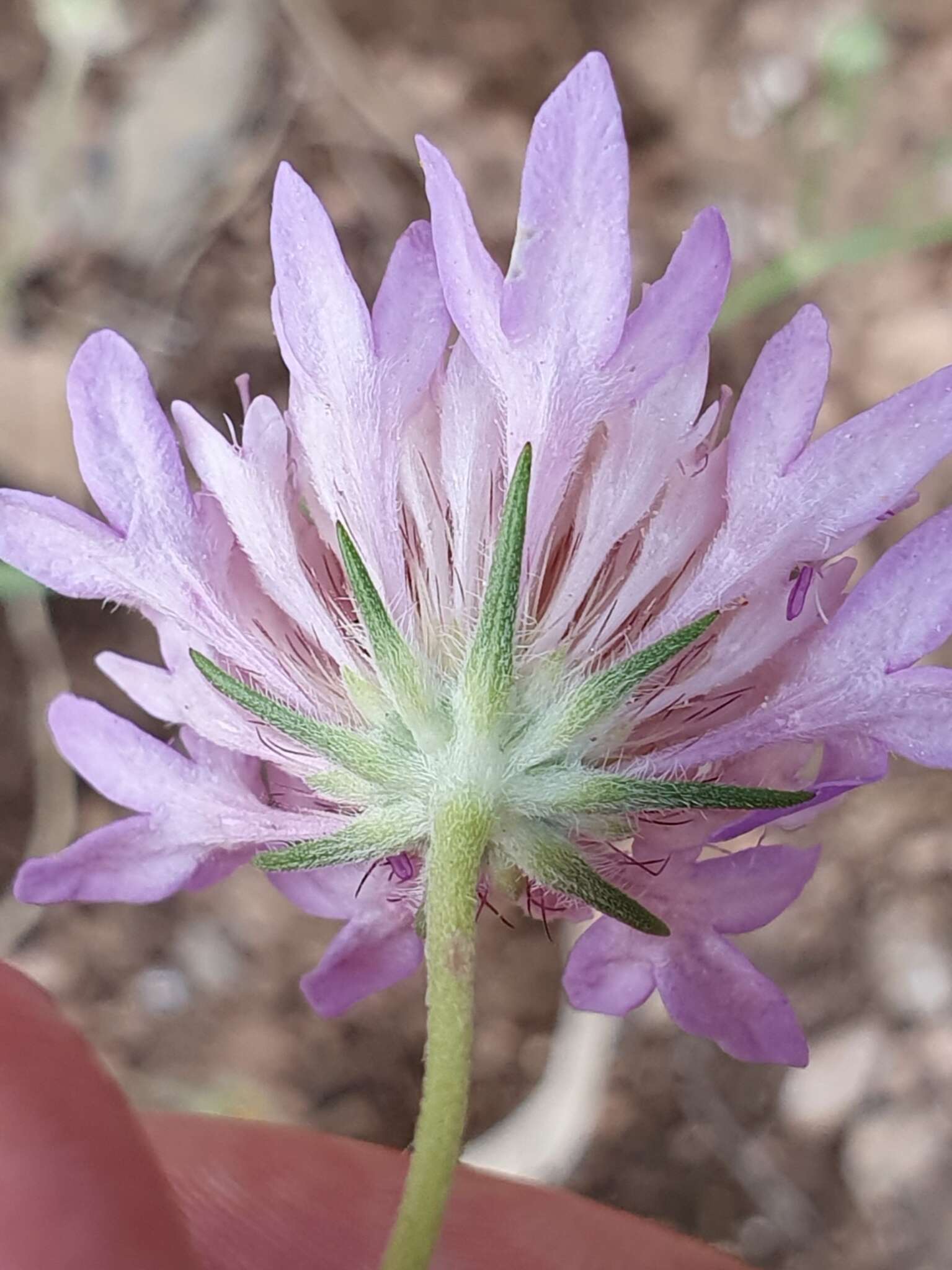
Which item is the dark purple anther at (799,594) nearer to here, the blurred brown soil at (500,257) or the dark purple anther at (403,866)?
the dark purple anther at (403,866)

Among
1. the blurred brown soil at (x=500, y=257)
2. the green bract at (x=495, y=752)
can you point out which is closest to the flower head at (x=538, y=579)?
the green bract at (x=495, y=752)

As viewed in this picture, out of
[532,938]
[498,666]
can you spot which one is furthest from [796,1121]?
[498,666]

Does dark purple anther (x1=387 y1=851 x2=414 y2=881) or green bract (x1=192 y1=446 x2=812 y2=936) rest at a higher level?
green bract (x1=192 y1=446 x2=812 y2=936)

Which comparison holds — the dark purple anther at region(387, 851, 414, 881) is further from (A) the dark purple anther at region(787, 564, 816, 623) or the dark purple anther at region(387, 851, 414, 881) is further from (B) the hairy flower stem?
(A) the dark purple anther at region(787, 564, 816, 623)

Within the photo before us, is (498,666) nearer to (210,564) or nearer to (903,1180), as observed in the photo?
(210,564)

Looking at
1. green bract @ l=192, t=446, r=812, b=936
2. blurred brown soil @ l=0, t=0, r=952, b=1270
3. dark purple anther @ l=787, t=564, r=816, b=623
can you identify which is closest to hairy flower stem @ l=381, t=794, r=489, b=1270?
green bract @ l=192, t=446, r=812, b=936

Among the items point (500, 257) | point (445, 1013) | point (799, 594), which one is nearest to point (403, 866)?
point (445, 1013)

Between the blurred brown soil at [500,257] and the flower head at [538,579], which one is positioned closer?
the flower head at [538,579]

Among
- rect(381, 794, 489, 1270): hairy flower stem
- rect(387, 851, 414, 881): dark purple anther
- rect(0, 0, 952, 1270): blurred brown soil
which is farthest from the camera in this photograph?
rect(0, 0, 952, 1270): blurred brown soil

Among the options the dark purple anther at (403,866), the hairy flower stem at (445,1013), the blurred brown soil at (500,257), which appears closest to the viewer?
the hairy flower stem at (445,1013)
